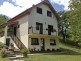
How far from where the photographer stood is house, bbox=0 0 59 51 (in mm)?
32688

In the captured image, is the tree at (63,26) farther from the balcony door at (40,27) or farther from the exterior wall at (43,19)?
the balcony door at (40,27)

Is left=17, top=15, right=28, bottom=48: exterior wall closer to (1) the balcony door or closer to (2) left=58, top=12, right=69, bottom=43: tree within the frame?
(1) the balcony door

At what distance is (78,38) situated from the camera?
27328mm

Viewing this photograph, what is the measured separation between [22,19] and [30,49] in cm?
599

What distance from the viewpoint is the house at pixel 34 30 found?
32.7 metres

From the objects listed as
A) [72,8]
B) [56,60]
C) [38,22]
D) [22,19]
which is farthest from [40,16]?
[56,60]

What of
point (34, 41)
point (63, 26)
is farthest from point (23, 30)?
point (63, 26)

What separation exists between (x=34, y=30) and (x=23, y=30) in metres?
2.02

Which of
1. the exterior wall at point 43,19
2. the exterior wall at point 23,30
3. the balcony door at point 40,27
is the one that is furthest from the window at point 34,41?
the balcony door at point 40,27

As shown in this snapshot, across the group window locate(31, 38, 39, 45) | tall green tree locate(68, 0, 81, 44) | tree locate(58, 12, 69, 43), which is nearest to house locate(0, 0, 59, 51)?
window locate(31, 38, 39, 45)

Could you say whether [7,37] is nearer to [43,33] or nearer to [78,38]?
[43,33]

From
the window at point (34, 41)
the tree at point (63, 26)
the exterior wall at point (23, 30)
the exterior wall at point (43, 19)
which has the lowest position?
the window at point (34, 41)

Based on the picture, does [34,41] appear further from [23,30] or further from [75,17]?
[75,17]

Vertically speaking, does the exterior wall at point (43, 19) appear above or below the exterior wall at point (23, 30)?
above
